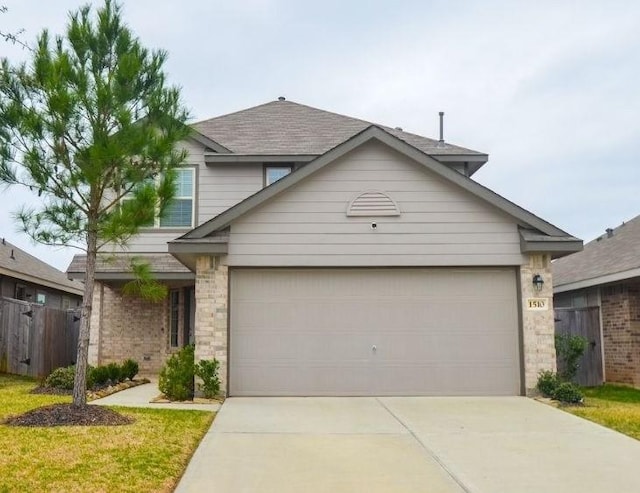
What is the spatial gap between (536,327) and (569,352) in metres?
1.74

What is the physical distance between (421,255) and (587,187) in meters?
17.1

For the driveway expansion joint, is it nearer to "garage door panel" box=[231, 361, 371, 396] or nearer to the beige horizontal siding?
"garage door panel" box=[231, 361, 371, 396]

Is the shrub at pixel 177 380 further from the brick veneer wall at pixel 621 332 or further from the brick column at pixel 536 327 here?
the brick veneer wall at pixel 621 332

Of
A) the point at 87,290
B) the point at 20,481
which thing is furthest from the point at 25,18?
the point at 20,481

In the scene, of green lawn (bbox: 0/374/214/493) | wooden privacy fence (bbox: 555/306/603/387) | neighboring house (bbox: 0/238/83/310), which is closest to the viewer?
green lawn (bbox: 0/374/214/493)

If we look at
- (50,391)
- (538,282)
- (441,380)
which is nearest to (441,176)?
(538,282)

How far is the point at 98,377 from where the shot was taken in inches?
514

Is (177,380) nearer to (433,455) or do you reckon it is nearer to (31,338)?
(433,455)

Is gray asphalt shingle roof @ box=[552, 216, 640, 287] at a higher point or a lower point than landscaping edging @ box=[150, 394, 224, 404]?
higher

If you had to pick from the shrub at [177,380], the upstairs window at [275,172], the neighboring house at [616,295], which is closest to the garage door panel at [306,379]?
the shrub at [177,380]

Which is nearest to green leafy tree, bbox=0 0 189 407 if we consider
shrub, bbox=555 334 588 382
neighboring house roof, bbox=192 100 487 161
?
neighboring house roof, bbox=192 100 487 161

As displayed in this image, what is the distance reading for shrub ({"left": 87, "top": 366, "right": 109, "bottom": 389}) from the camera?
12902mm

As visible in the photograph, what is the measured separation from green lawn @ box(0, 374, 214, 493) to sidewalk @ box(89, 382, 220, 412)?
42.0 inches

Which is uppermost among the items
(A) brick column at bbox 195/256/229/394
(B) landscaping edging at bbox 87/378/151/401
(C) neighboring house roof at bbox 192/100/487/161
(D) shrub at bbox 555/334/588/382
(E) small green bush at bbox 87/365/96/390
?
(C) neighboring house roof at bbox 192/100/487/161
